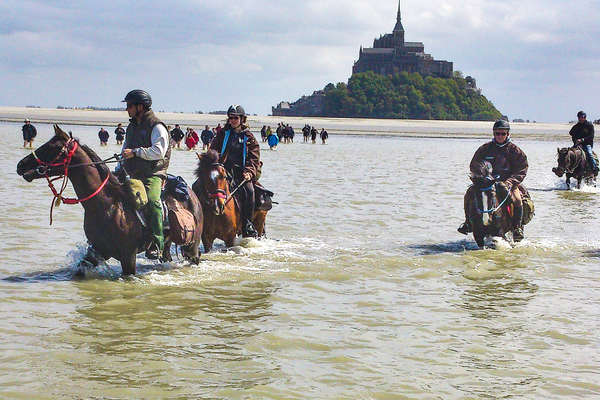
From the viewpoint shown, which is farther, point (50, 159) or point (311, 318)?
point (50, 159)

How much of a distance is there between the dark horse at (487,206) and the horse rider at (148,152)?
5552 millimetres

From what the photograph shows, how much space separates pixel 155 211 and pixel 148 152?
2.38 ft

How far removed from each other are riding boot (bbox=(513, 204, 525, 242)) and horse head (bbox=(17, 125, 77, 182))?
750 cm

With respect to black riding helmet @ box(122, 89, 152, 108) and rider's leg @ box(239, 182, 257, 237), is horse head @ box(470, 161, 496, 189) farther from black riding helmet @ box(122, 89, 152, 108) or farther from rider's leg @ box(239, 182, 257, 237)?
black riding helmet @ box(122, 89, 152, 108)

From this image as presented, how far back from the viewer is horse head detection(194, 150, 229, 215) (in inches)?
446

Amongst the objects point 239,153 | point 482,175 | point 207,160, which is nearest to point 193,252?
point 207,160

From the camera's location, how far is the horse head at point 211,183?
37.1 feet

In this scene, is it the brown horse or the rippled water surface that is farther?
the brown horse

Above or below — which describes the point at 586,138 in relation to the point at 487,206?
above

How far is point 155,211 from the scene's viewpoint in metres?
9.75

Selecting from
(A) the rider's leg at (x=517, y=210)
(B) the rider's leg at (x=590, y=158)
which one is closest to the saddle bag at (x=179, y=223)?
(A) the rider's leg at (x=517, y=210)

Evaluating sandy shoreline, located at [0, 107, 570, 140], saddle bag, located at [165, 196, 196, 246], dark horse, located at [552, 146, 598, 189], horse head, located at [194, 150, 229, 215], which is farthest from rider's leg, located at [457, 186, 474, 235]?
sandy shoreline, located at [0, 107, 570, 140]

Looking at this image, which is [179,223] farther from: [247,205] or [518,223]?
[518,223]

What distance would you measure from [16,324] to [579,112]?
20154 millimetres
